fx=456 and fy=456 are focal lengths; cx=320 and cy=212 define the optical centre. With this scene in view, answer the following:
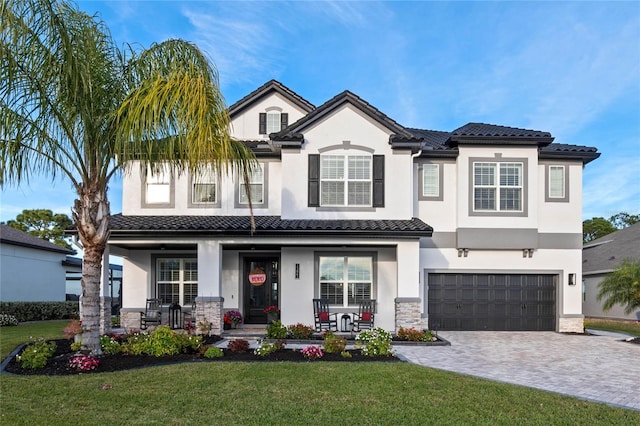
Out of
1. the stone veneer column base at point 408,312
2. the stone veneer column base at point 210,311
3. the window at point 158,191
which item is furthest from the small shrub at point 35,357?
the stone veneer column base at point 408,312

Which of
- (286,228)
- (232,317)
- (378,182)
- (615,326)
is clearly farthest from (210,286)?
(615,326)

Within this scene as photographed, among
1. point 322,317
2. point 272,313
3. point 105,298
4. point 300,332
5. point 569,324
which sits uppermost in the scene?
point 105,298

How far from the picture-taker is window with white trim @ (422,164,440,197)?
15781 mm

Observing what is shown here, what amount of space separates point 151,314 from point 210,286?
8.93 ft

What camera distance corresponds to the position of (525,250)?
51.4 ft

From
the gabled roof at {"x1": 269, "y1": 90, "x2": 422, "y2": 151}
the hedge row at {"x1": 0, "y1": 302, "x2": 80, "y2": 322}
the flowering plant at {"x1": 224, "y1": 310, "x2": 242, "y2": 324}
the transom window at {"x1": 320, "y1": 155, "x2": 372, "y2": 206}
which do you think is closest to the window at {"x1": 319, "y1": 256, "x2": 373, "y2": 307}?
the transom window at {"x1": 320, "y1": 155, "x2": 372, "y2": 206}

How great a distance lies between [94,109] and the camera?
8750 mm

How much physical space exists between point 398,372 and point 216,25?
9366mm

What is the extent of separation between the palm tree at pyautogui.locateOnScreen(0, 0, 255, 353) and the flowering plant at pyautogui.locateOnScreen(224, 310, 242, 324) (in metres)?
5.63

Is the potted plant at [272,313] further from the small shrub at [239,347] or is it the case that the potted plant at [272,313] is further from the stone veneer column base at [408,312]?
the small shrub at [239,347]

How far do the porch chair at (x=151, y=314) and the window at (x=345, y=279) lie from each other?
5.32 meters

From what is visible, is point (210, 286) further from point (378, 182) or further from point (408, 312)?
point (378, 182)

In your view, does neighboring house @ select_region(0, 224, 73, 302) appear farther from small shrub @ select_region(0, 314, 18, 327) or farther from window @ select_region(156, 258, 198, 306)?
window @ select_region(156, 258, 198, 306)

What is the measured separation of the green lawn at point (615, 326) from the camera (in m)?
17.6
